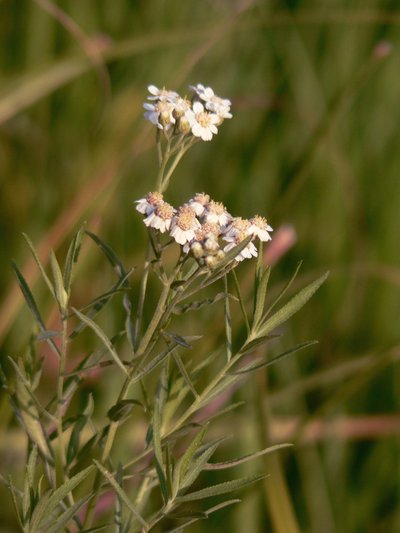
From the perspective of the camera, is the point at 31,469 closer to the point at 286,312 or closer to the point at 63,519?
the point at 63,519

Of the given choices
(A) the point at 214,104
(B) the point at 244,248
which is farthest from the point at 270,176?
(B) the point at 244,248

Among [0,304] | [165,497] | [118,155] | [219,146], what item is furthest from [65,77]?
[165,497]

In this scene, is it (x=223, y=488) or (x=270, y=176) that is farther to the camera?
(x=270, y=176)

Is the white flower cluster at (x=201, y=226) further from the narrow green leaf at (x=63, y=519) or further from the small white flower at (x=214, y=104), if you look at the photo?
the narrow green leaf at (x=63, y=519)

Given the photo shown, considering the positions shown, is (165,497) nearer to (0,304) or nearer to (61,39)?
(0,304)

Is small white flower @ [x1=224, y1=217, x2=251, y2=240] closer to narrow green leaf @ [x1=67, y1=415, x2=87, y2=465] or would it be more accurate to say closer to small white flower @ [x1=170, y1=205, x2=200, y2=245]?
small white flower @ [x1=170, y1=205, x2=200, y2=245]

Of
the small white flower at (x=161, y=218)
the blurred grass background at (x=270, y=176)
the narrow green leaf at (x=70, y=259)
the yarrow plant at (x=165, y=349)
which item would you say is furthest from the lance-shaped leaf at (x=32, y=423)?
the blurred grass background at (x=270, y=176)
